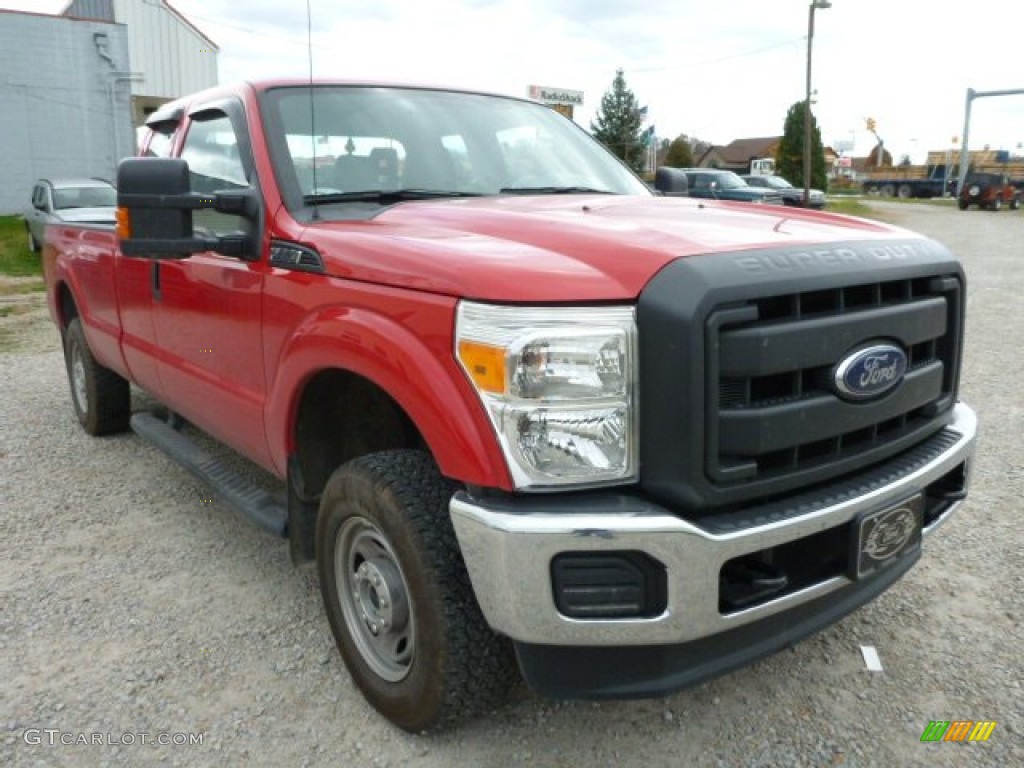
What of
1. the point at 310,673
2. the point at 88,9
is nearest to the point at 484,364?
the point at 310,673

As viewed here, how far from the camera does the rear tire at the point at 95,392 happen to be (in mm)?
5211

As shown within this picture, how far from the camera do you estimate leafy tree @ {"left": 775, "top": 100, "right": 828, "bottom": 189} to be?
53594mm

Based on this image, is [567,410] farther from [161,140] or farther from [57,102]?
[57,102]

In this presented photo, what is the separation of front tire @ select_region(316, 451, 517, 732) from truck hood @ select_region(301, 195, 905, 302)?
54 cm

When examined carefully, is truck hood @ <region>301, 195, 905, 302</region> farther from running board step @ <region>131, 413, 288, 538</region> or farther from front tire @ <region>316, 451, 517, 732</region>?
running board step @ <region>131, 413, 288, 538</region>

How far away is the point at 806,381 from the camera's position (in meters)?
2.16

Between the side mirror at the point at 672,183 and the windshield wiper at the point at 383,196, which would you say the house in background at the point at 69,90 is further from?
the windshield wiper at the point at 383,196

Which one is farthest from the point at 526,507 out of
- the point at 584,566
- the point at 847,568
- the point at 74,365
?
the point at 74,365

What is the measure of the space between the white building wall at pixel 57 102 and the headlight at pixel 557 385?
70.4 feet

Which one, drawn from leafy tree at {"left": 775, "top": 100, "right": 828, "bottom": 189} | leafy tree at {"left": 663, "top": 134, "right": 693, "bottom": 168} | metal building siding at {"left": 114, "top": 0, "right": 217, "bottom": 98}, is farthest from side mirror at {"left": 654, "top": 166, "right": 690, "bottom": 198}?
leafy tree at {"left": 663, "top": 134, "right": 693, "bottom": 168}

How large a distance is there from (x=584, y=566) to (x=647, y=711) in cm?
90

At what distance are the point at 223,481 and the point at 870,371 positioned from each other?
95.8 inches

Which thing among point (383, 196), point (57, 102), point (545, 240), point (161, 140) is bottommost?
point (545, 240)

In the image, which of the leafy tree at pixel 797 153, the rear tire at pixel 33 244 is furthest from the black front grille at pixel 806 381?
the leafy tree at pixel 797 153
